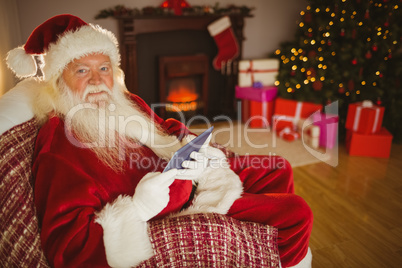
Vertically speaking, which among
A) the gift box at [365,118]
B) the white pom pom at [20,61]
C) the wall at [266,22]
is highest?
the wall at [266,22]

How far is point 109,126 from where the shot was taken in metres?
1.47

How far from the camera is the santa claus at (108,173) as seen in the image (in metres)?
1.04

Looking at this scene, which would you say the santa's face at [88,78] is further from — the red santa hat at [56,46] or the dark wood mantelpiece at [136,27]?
the dark wood mantelpiece at [136,27]

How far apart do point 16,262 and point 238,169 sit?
1.05m

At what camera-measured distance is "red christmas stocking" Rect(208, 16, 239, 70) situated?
3.63 meters

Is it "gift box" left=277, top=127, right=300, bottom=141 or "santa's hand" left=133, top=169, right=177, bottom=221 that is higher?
"santa's hand" left=133, top=169, right=177, bottom=221

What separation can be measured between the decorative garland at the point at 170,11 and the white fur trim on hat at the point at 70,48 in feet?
6.09

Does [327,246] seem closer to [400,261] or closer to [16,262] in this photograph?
[400,261]

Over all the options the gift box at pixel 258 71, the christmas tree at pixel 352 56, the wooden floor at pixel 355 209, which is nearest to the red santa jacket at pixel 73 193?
the wooden floor at pixel 355 209

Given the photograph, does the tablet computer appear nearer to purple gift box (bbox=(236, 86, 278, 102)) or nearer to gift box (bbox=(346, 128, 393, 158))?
gift box (bbox=(346, 128, 393, 158))

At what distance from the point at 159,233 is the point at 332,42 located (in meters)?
2.95

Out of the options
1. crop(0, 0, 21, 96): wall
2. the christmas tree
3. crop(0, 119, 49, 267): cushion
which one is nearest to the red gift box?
the christmas tree

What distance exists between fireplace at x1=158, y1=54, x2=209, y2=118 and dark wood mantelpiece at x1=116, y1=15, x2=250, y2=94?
1.05 ft

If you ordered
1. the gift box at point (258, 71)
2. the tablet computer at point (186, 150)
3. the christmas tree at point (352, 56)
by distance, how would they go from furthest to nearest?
the gift box at point (258, 71) → the christmas tree at point (352, 56) → the tablet computer at point (186, 150)
